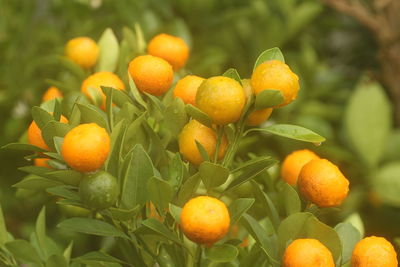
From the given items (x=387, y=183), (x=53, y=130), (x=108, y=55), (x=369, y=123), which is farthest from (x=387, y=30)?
(x=53, y=130)

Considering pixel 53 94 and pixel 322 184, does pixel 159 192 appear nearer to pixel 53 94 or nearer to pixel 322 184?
pixel 322 184

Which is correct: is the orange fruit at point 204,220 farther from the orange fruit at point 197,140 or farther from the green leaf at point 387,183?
the green leaf at point 387,183

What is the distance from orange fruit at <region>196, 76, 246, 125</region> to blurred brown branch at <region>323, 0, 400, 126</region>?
79cm

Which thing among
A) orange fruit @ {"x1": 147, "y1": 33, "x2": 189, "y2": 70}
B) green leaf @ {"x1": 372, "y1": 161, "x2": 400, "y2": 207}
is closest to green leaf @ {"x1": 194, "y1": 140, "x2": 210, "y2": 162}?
orange fruit @ {"x1": 147, "y1": 33, "x2": 189, "y2": 70}

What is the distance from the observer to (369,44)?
5.24 feet

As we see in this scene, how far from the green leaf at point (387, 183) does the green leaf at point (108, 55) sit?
0.61 m

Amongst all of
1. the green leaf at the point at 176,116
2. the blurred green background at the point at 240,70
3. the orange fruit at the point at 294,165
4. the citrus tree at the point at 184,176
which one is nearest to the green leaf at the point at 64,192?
the citrus tree at the point at 184,176

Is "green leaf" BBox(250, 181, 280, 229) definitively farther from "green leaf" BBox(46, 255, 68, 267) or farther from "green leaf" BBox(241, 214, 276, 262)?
"green leaf" BBox(46, 255, 68, 267)

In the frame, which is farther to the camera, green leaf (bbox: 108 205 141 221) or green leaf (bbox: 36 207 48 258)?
green leaf (bbox: 36 207 48 258)

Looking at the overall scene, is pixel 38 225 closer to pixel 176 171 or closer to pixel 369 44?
pixel 176 171

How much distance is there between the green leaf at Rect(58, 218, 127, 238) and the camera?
0.52 m

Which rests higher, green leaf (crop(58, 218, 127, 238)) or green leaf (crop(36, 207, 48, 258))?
green leaf (crop(58, 218, 127, 238))

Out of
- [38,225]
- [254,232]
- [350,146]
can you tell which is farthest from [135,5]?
[254,232]

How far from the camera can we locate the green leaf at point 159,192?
19.7 inches
